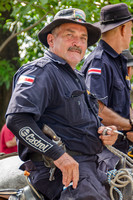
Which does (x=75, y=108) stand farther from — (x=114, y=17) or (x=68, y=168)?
(x=114, y=17)

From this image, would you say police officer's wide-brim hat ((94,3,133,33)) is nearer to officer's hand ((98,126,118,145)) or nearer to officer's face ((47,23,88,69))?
officer's face ((47,23,88,69))

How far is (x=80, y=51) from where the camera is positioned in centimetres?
280

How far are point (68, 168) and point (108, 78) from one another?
48.6 inches

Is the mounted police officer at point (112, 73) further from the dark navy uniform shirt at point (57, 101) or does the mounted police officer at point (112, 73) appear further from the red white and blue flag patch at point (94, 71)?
the dark navy uniform shirt at point (57, 101)

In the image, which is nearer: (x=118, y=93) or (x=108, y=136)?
(x=108, y=136)

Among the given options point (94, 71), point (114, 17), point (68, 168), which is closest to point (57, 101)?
point (68, 168)

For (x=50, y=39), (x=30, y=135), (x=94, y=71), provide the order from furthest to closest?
(x=94, y=71) → (x=50, y=39) → (x=30, y=135)

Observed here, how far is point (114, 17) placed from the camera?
11.4ft

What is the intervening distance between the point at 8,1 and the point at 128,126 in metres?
4.52

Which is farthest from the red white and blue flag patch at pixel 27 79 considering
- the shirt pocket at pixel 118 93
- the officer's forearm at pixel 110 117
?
the shirt pocket at pixel 118 93

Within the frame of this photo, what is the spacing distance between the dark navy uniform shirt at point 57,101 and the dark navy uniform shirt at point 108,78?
0.46 meters

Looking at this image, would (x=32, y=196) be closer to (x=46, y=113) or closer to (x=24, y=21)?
(x=46, y=113)

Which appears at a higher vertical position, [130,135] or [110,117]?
[110,117]

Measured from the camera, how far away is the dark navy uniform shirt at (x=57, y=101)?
2.25 metres
